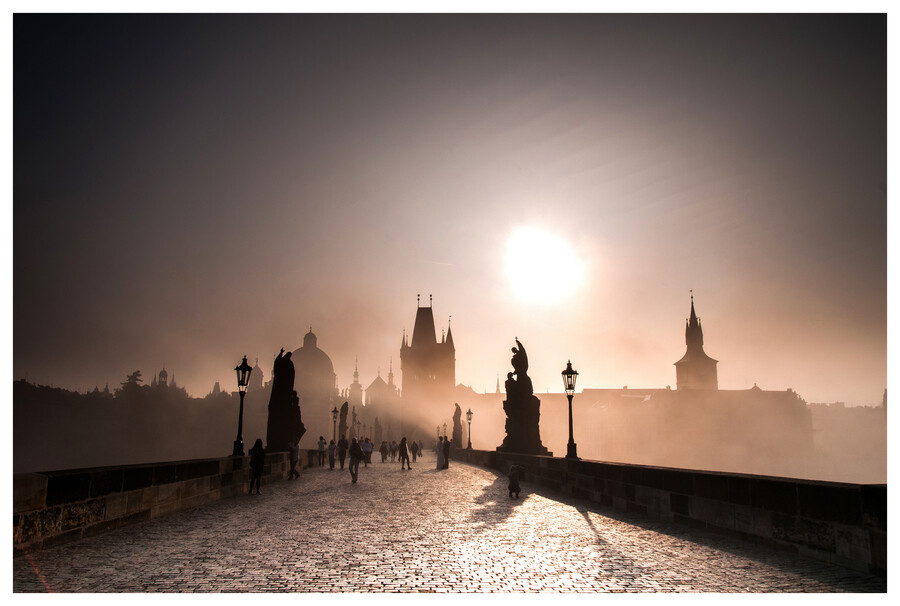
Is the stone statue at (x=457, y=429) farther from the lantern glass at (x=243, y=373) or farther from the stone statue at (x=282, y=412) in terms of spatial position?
the lantern glass at (x=243, y=373)

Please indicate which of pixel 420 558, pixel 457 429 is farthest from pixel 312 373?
pixel 420 558

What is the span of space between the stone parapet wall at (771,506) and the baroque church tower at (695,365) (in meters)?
121

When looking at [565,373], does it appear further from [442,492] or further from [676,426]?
[676,426]

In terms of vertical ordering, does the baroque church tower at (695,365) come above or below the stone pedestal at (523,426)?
above

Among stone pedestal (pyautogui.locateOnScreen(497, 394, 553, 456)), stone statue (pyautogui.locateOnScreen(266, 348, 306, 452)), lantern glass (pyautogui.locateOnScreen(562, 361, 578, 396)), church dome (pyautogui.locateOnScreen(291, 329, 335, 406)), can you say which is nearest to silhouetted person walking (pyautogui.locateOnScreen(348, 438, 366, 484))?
stone statue (pyautogui.locateOnScreen(266, 348, 306, 452))

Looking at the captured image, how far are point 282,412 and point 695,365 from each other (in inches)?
4558

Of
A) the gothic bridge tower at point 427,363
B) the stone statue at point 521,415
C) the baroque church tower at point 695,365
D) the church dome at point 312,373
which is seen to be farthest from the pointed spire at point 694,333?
the stone statue at point 521,415

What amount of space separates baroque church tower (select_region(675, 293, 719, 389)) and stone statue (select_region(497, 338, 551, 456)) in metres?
108

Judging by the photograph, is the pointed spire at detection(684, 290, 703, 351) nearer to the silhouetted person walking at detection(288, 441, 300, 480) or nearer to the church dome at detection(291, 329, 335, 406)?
the church dome at detection(291, 329, 335, 406)

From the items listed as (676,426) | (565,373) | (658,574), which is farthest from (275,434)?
(676,426)

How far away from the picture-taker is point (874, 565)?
19.6 ft

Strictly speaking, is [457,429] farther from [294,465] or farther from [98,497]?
[98,497]

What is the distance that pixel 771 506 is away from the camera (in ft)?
25.0

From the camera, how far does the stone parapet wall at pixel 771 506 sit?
610 cm
